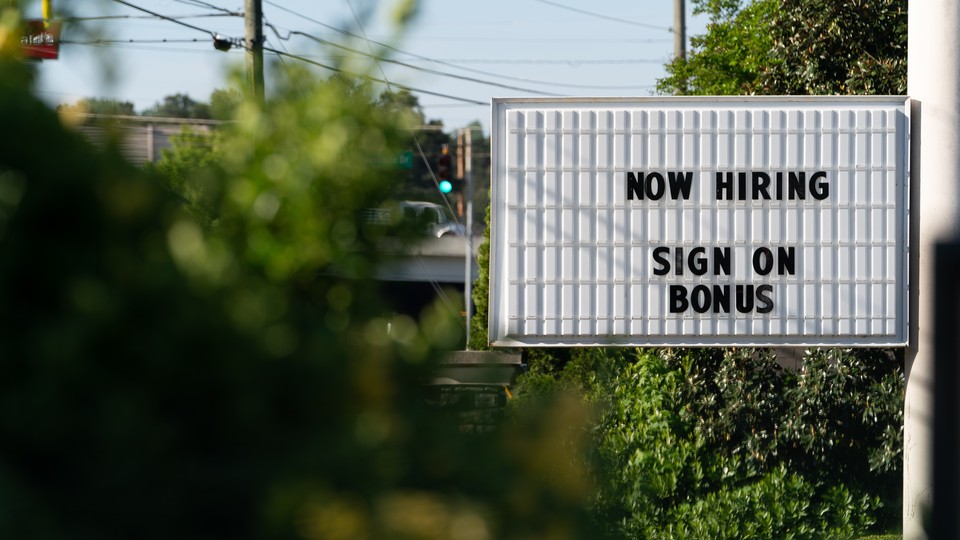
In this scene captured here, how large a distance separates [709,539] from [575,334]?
6.71ft

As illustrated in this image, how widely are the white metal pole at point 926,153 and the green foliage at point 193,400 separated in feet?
24.0

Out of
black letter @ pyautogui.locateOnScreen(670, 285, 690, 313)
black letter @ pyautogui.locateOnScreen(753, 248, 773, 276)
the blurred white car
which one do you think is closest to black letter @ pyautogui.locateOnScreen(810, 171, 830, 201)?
black letter @ pyautogui.locateOnScreen(753, 248, 773, 276)

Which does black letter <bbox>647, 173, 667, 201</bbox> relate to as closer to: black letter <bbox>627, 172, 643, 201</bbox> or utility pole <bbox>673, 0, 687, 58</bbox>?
black letter <bbox>627, 172, 643, 201</bbox>

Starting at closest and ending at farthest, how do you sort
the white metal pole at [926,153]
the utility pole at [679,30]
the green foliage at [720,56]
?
the white metal pole at [926,153]
the green foliage at [720,56]
the utility pole at [679,30]

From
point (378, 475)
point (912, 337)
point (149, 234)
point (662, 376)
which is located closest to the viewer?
point (378, 475)

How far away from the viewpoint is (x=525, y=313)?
9.25m

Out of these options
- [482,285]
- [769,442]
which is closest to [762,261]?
[769,442]

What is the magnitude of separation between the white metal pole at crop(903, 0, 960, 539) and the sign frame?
30 centimetres

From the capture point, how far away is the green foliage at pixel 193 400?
107cm

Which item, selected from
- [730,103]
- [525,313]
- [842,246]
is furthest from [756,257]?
[525,313]

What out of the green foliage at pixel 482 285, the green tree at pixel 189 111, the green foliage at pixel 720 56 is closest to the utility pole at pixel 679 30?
the green foliage at pixel 720 56

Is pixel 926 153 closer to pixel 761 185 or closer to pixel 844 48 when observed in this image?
pixel 761 185

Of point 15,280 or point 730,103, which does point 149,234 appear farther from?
point 730,103

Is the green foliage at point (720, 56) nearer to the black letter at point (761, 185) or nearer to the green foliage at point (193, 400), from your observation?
the black letter at point (761, 185)
